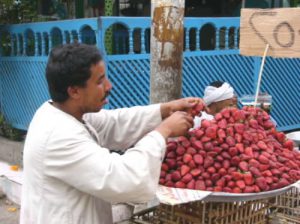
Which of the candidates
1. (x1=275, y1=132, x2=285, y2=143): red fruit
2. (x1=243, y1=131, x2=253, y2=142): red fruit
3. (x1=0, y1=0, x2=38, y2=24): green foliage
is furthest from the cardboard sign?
(x1=0, y1=0, x2=38, y2=24): green foliage

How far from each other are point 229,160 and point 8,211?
340 cm

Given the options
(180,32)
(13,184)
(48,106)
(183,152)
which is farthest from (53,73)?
(13,184)

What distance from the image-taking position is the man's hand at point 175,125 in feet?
6.25

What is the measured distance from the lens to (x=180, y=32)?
3201 mm

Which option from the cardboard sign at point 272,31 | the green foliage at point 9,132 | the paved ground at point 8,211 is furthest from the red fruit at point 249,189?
the green foliage at point 9,132

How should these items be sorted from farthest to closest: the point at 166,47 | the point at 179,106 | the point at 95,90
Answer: the point at 166,47 → the point at 179,106 → the point at 95,90

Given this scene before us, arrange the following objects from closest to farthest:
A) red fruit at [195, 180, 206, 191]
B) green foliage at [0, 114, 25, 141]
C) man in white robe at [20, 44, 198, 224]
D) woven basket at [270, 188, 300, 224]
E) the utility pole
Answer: man in white robe at [20, 44, 198, 224] < red fruit at [195, 180, 206, 191] < woven basket at [270, 188, 300, 224] < the utility pole < green foliage at [0, 114, 25, 141]

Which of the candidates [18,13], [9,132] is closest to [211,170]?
Result: [9,132]

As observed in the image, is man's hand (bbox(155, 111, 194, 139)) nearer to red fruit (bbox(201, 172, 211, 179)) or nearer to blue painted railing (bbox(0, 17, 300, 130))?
red fruit (bbox(201, 172, 211, 179))

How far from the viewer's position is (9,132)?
6.33m

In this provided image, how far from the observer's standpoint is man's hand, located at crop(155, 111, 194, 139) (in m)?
1.90

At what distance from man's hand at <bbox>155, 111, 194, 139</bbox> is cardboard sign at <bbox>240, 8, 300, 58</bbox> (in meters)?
1.22

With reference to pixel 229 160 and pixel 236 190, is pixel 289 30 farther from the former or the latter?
pixel 236 190

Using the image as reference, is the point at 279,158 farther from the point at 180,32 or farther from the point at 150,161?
the point at 180,32
